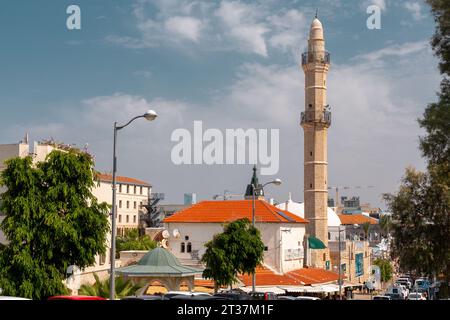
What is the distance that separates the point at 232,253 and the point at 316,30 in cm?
5365

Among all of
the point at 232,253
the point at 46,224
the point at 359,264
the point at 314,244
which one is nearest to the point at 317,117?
the point at 314,244

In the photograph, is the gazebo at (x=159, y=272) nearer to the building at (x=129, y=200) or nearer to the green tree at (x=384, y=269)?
the building at (x=129, y=200)

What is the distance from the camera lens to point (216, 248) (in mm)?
36688

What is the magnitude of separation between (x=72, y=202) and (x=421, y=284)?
204ft

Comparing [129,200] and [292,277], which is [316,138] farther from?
[129,200]

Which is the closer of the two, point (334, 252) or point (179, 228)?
point (179, 228)

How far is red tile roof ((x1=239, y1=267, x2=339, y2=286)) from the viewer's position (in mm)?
51750

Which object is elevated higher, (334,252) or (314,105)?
(314,105)

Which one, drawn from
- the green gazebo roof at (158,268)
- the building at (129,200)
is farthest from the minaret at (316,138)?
the green gazebo roof at (158,268)

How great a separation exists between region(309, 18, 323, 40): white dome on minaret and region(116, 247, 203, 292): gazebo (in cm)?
5352

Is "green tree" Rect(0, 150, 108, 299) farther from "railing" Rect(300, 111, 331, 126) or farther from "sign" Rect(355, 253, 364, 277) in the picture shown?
"sign" Rect(355, 253, 364, 277)

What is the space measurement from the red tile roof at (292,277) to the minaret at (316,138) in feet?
40.2
